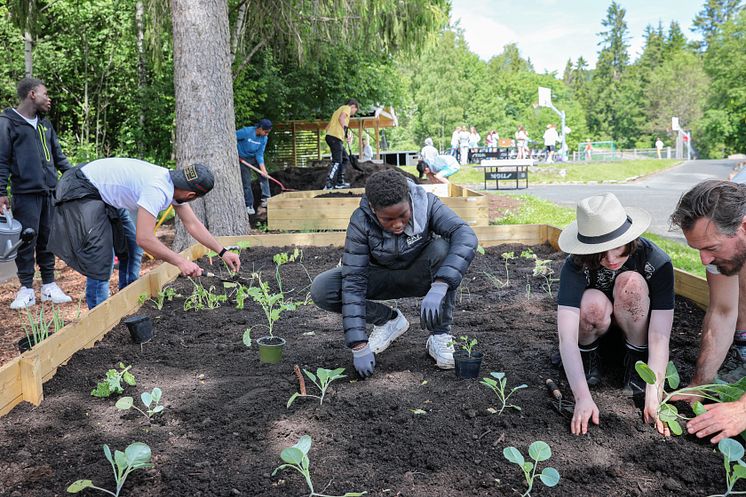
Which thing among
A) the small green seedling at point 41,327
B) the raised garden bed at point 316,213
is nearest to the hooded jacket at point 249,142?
the raised garden bed at point 316,213

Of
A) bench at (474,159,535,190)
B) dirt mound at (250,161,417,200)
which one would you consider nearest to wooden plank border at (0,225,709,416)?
dirt mound at (250,161,417,200)

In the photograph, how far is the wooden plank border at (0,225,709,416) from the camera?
258 centimetres

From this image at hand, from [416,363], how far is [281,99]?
11.7 metres

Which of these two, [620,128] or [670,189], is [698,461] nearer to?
[670,189]

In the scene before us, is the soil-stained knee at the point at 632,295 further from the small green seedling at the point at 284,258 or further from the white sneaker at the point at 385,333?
the small green seedling at the point at 284,258

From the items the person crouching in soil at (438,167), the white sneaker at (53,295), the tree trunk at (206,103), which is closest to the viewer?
the white sneaker at (53,295)

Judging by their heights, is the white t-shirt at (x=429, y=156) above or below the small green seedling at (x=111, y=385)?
above

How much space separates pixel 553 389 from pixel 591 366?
229 mm

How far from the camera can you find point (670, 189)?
1534cm

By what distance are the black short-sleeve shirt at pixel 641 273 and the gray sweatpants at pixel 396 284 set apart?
73 centimetres

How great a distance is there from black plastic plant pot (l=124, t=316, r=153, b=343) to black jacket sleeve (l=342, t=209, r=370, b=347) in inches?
52.0

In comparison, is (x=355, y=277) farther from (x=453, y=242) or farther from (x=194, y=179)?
(x=194, y=179)

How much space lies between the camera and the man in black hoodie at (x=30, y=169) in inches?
186

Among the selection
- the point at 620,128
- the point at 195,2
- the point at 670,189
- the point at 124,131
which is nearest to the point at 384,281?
the point at 195,2
